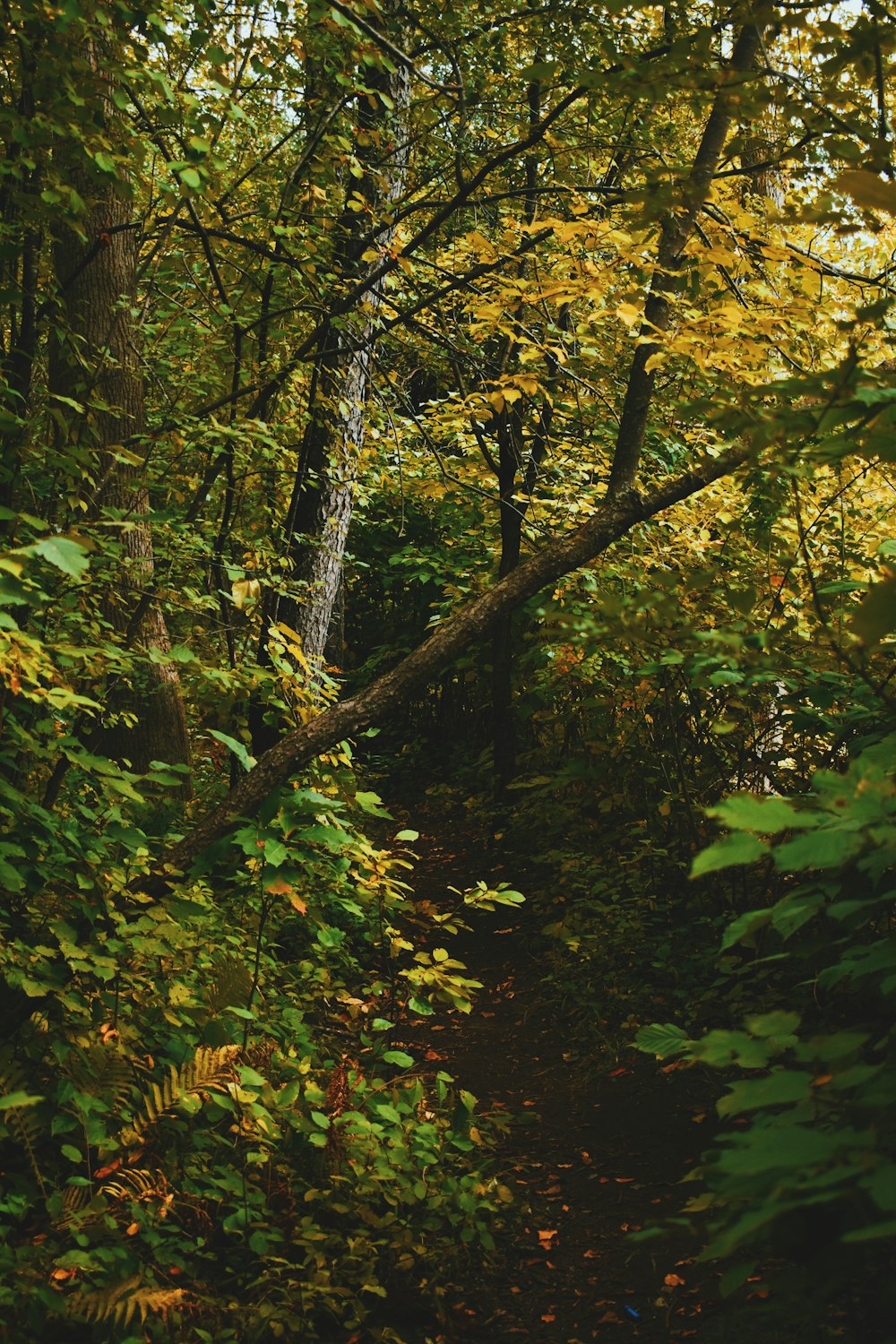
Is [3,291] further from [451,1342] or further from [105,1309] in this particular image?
[451,1342]

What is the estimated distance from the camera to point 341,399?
5742 millimetres

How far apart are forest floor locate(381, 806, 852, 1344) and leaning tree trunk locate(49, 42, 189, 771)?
265 cm

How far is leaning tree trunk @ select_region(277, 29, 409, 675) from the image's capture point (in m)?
5.44

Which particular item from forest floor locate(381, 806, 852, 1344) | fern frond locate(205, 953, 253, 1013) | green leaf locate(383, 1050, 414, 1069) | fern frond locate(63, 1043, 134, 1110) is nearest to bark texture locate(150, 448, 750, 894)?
fern frond locate(63, 1043, 134, 1110)

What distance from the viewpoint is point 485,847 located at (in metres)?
8.51

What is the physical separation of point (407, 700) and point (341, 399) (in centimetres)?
195

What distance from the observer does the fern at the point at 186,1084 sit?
3.43 m

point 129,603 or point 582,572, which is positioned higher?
point 582,572

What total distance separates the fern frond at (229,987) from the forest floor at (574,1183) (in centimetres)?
138

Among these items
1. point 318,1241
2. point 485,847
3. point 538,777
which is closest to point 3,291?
point 318,1241

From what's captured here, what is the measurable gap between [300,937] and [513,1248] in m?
2.66

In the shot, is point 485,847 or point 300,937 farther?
point 485,847

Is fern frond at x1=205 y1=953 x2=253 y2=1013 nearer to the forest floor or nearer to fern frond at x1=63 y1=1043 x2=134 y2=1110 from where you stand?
fern frond at x1=63 y1=1043 x2=134 y2=1110

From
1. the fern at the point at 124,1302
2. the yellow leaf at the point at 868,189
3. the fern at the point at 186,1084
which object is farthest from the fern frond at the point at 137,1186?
the yellow leaf at the point at 868,189
